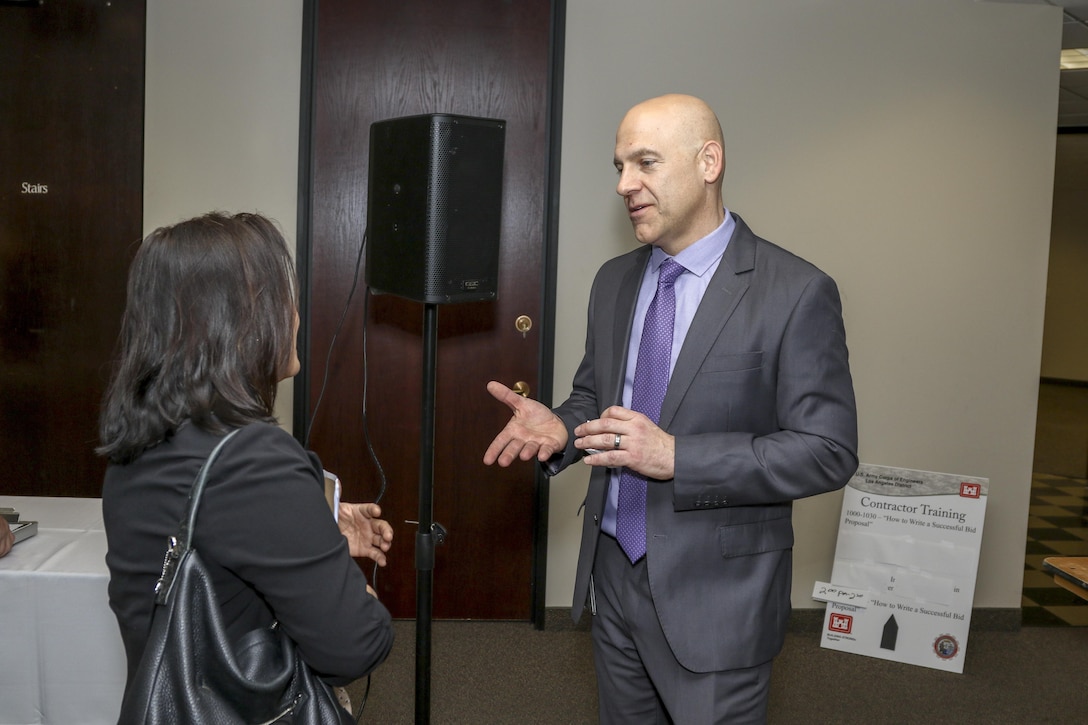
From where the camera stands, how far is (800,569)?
13.4 ft

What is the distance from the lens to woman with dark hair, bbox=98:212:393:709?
4.03 ft

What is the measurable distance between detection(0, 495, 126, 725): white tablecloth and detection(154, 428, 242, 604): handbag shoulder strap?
41.2 inches

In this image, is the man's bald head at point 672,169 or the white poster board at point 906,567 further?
the white poster board at point 906,567

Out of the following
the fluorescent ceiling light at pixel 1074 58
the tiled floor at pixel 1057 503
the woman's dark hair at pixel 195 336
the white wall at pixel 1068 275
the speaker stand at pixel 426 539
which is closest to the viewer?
the woman's dark hair at pixel 195 336

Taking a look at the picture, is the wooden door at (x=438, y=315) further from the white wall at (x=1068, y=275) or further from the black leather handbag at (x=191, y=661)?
the white wall at (x=1068, y=275)

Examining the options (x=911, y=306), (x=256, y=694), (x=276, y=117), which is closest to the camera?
(x=256, y=694)

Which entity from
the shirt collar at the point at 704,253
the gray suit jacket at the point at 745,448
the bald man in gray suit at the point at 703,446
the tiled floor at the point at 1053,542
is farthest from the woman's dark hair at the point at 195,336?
the tiled floor at the point at 1053,542

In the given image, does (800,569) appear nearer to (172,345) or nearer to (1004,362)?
(1004,362)

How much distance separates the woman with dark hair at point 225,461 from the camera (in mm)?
1229

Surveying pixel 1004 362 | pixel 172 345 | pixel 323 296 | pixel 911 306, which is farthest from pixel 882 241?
pixel 172 345

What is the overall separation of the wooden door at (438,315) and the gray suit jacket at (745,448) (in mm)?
1970

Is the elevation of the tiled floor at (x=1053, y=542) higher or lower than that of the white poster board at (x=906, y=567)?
lower

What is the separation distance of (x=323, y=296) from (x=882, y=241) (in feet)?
7.76

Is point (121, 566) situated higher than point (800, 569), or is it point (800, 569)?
point (121, 566)
